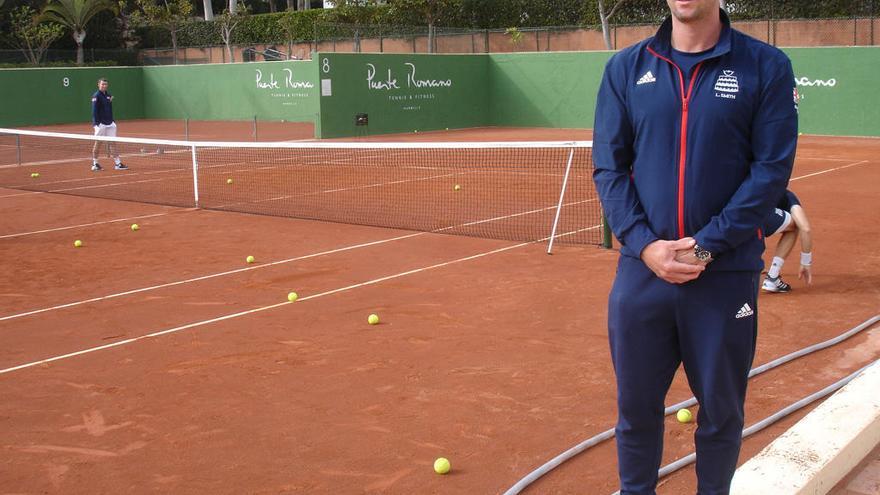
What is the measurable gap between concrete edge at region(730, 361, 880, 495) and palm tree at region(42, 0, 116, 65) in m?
43.8

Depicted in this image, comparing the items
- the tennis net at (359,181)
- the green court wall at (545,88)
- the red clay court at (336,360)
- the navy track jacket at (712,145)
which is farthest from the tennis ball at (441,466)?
the green court wall at (545,88)

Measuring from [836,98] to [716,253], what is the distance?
24.3 m

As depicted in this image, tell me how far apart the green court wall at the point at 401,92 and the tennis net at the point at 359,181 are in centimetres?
349

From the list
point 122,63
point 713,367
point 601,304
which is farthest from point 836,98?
point 122,63

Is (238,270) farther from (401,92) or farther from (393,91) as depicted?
(401,92)

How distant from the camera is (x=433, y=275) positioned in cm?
888

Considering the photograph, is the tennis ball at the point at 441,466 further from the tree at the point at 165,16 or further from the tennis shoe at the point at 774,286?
the tree at the point at 165,16

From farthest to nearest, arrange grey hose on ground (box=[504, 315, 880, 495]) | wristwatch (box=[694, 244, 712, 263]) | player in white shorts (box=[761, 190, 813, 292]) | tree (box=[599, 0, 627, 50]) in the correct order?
tree (box=[599, 0, 627, 50])
player in white shorts (box=[761, 190, 813, 292])
grey hose on ground (box=[504, 315, 880, 495])
wristwatch (box=[694, 244, 712, 263])

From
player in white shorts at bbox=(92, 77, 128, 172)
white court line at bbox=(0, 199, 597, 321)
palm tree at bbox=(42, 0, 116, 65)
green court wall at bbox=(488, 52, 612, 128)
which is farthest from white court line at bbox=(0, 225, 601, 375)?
palm tree at bbox=(42, 0, 116, 65)

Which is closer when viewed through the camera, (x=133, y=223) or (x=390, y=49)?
(x=133, y=223)

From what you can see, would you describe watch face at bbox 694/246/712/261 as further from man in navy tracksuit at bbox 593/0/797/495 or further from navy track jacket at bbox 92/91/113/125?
navy track jacket at bbox 92/91/113/125

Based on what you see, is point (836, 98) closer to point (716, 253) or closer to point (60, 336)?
point (60, 336)

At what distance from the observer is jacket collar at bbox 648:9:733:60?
2.91 m

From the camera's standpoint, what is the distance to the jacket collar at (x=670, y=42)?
2.91m
